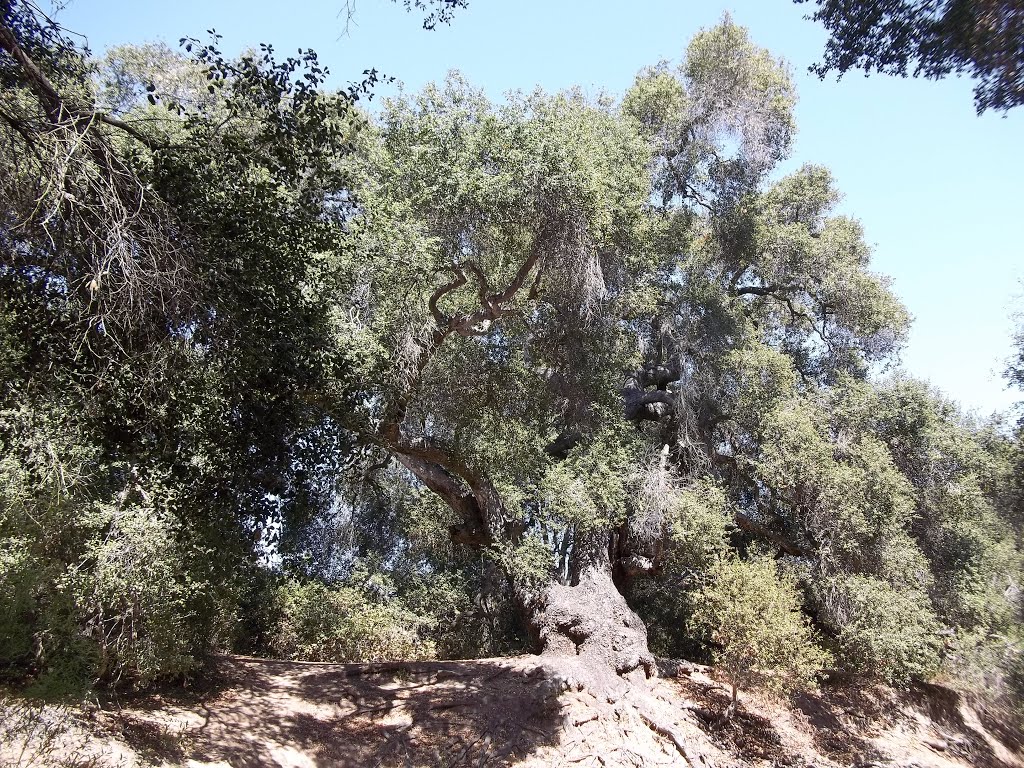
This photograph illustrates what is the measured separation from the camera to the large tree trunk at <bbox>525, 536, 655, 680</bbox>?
41.5 feet

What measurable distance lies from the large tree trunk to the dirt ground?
1.40ft

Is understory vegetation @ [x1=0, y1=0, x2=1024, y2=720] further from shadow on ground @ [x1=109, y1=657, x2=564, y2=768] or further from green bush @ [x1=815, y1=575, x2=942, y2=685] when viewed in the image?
shadow on ground @ [x1=109, y1=657, x2=564, y2=768]

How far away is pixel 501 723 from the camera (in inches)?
429

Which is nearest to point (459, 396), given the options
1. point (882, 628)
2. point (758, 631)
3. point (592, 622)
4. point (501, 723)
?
point (592, 622)

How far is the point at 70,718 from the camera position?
22.9ft

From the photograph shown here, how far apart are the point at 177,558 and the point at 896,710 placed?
48.6 ft

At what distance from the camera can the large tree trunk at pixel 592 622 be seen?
499 inches

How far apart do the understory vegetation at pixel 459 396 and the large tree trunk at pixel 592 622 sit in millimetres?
90

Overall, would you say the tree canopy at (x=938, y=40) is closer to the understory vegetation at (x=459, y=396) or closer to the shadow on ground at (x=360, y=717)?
the understory vegetation at (x=459, y=396)

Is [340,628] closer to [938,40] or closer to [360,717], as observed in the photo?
[360,717]

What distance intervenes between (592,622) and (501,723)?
9.43 ft

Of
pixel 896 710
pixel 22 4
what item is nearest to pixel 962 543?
pixel 896 710

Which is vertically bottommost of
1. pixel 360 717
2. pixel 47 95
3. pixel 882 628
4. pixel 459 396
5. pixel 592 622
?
pixel 360 717

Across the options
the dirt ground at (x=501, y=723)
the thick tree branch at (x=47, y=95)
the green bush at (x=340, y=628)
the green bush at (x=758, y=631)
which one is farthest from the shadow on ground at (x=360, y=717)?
the thick tree branch at (x=47, y=95)
